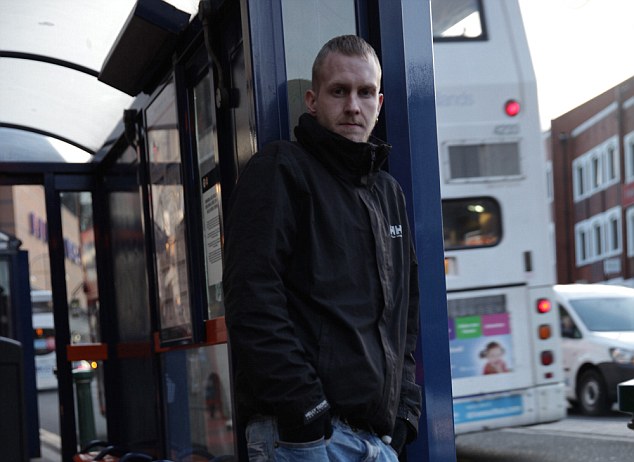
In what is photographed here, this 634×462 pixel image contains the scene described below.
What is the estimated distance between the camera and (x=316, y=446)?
89.5 inches

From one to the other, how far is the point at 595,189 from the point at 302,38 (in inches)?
1321

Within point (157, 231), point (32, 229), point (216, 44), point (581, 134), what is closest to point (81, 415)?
point (157, 231)

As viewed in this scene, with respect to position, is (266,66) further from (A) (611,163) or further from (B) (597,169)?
(B) (597,169)

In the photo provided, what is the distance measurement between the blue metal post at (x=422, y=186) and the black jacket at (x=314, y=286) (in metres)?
0.65

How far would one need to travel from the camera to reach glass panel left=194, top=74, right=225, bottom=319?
3682 mm

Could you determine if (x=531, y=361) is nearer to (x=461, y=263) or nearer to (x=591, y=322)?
(x=461, y=263)

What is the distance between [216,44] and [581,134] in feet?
112

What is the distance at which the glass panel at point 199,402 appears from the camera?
405 cm

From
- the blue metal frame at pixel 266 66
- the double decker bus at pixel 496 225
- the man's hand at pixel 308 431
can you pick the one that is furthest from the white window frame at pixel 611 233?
the man's hand at pixel 308 431

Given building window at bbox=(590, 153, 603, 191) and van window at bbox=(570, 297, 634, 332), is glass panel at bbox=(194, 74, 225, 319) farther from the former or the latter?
building window at bbox=(590, 153, 603, 191)

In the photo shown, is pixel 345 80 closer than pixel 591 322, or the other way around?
pixel 345 80

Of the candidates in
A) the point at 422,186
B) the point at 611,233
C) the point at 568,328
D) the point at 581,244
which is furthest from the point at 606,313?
the point at 581,244

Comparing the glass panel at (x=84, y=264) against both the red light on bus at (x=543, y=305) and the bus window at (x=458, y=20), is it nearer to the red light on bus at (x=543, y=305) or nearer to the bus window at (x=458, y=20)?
the bus window at (x=458, y=20)

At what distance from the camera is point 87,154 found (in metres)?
6.76
